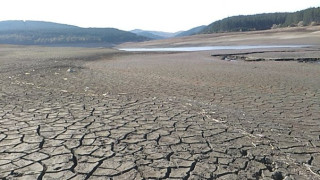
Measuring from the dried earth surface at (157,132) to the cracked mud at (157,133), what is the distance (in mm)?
11

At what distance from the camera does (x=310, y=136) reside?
3.88 metres

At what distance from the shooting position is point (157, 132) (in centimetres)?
382

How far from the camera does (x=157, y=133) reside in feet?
12.4

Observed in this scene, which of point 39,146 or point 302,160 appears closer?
point 302,160

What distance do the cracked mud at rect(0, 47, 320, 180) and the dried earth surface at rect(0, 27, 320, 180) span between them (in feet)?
0.04

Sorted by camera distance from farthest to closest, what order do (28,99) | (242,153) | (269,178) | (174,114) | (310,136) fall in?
(28,99), (174,114), (310,136), (242,153), (269,178)

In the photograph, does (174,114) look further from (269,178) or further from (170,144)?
(269,178)

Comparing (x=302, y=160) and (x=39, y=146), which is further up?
(x=39, y=146)

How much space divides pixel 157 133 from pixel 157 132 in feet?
0.14

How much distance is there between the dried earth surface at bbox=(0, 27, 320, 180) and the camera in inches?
110

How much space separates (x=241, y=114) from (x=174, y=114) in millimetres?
1156

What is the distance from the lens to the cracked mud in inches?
110

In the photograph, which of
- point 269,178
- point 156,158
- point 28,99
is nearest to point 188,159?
point 156,158


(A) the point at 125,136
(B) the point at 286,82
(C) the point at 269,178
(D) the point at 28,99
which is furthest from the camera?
(B) the point at 286,82
